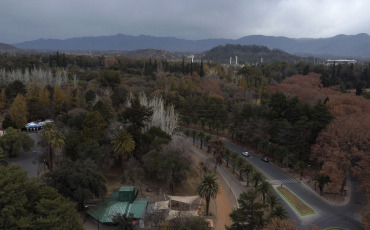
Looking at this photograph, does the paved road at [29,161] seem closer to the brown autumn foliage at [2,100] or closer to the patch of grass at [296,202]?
the brown autumn foliage at [2,100]

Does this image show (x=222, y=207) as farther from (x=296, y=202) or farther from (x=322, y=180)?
(x=322, y=180)

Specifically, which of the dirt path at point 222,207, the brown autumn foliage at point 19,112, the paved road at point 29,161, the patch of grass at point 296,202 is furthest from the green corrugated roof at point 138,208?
the brown autumn foliage at point 19,112

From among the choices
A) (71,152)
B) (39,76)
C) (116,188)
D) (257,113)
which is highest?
(39,76)

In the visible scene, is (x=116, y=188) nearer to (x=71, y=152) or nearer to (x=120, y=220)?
(x=71, y=152)

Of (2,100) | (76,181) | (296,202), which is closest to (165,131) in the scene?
(76,181)

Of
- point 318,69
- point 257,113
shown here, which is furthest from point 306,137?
point 318,69
